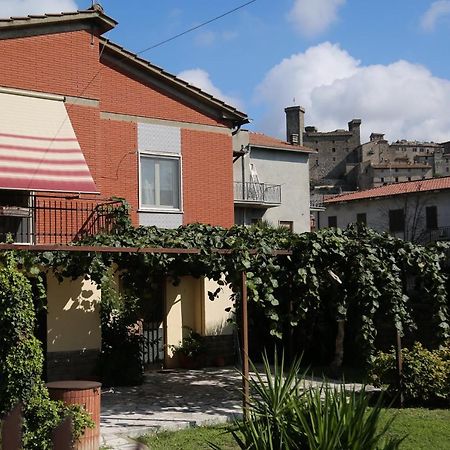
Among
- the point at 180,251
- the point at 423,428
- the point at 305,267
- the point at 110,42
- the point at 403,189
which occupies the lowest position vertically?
the point at 423,428

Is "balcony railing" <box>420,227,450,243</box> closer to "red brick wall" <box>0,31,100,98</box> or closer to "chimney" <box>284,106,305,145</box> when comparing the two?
"chimney" <box>284,106,305,145</box>

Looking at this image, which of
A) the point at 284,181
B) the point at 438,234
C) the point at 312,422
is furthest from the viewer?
the point at 438,234

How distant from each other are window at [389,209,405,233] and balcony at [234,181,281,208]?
494 inches

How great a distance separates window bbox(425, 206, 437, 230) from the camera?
145 feet

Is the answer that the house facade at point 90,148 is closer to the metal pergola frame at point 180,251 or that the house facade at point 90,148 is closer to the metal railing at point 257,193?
the metal pergola frame at point 180,251

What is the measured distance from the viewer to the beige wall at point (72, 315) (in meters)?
14.9

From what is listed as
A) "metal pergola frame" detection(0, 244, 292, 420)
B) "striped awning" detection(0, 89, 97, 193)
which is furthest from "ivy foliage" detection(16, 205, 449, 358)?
"striped awning" detection(0, 89, 97, 193)

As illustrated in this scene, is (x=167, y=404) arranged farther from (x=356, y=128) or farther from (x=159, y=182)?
(x=356, y=128)

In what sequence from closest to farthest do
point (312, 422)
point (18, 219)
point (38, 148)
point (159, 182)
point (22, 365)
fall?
point (312, 422), point (22, 365), point (38, 148), point (18, 219), point (159, 182)

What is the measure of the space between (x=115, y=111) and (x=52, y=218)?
3.66 metres

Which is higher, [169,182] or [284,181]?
[284,181]

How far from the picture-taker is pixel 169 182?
18.0 m

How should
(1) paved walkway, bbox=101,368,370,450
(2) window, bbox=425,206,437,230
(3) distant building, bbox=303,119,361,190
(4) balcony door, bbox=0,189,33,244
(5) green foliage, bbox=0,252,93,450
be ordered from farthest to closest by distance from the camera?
(3) distant building, bbox=303,119,361,190 → (2) window, bbox=425,206,437,230 → (4) balcony door, bbox=0,189,33,244 → (1) paved walkway, bbox=101,368,370,450 → (5) green foliage, bbox=0,252,93,450

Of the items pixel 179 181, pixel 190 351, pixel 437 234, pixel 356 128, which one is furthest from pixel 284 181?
pixel 356 128
